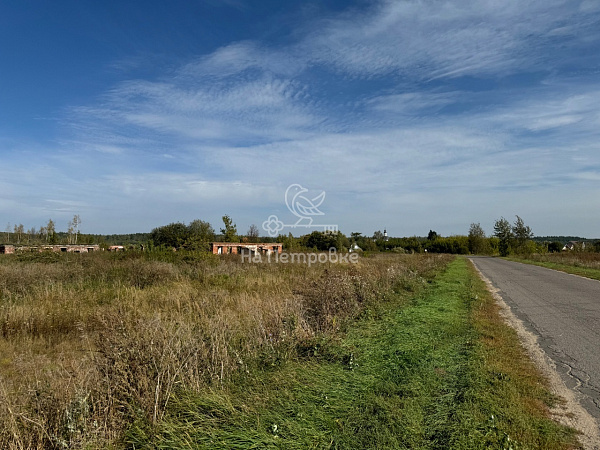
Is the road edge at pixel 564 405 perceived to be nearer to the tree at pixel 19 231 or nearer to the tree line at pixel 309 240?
the tree line at pixel 309 240

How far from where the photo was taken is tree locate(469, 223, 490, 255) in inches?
3563

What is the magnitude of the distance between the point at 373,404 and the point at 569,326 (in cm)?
710

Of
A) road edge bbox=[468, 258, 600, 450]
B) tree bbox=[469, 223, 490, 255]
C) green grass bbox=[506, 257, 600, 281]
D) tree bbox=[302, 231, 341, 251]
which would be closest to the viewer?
road edge bbox=[468, 258, 600, 450]

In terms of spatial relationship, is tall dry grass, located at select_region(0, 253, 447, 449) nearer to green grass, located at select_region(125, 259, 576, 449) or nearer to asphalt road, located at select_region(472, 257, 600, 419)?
green grass, located at select_region(125, 259, 576, 449)

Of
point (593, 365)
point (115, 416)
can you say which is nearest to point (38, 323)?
point (115, 416)

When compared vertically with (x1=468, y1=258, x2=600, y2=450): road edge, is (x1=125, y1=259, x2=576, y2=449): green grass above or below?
above

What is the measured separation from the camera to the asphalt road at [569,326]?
5.50 metres

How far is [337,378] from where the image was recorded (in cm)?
517

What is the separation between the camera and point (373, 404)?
14.2 ft

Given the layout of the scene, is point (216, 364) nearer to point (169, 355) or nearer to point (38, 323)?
point (169, 355)

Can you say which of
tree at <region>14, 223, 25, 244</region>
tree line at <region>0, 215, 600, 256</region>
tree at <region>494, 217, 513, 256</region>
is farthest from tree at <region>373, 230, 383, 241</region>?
tree at <region>14, 223, 25, 244</region>

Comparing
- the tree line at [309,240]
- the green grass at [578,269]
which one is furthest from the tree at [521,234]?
the green grass at [578,269]

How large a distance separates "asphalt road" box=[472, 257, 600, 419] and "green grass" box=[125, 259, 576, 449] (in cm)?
53

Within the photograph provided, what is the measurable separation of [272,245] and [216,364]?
163 ft
